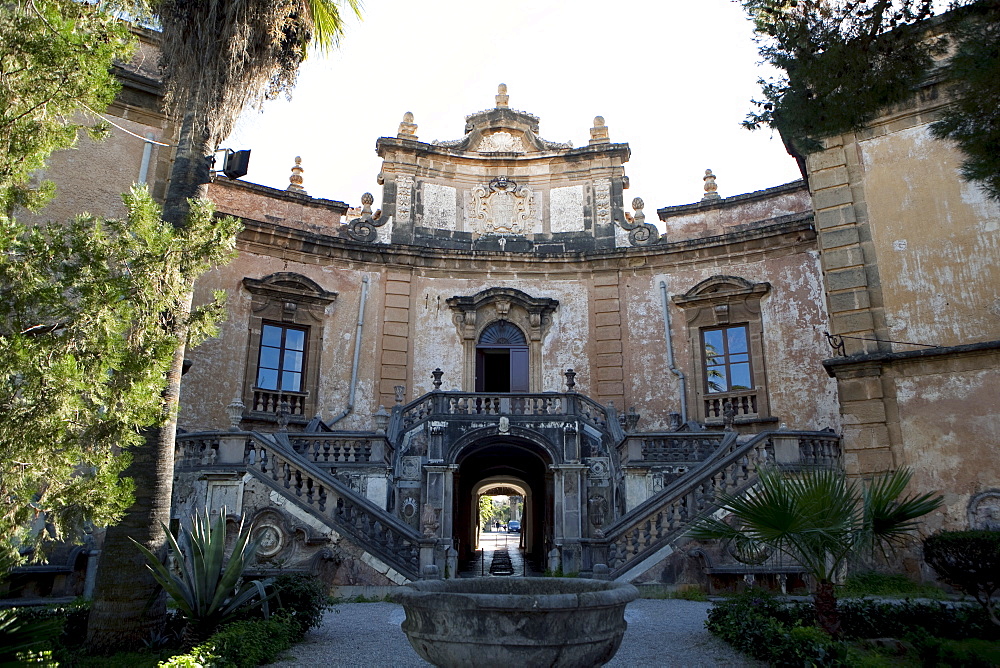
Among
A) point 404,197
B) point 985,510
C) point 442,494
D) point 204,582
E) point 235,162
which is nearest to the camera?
point 204,582

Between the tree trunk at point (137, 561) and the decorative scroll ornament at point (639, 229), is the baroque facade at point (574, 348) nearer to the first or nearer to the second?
the decorative scroll ornament at point (639, 229)

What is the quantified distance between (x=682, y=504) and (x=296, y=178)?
47.4 feet

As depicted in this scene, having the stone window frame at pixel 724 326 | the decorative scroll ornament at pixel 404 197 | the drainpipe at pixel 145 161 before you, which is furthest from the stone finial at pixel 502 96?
the drainpipe at pixel 145 161

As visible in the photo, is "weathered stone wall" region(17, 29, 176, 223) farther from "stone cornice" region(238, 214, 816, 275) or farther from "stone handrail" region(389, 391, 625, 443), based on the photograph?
"stone handrail" region(389, 391, 625, 443)

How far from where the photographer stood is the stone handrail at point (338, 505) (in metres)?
A: 11.4

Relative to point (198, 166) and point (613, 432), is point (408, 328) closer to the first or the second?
point (613, 432)

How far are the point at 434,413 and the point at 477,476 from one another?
21.0 ft

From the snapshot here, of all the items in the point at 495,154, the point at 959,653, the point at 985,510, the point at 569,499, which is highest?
the point at 495,154

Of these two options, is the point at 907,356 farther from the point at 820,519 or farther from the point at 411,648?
the point at 411,648

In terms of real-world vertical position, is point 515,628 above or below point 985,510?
below

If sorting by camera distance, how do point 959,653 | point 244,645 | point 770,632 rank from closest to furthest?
point 959,653 → point 244,645 → point 770,632

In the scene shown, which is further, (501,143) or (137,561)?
(501,143)

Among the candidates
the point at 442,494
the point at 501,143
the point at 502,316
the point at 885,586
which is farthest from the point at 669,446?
the point at 501,143

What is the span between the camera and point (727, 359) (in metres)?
18.8
